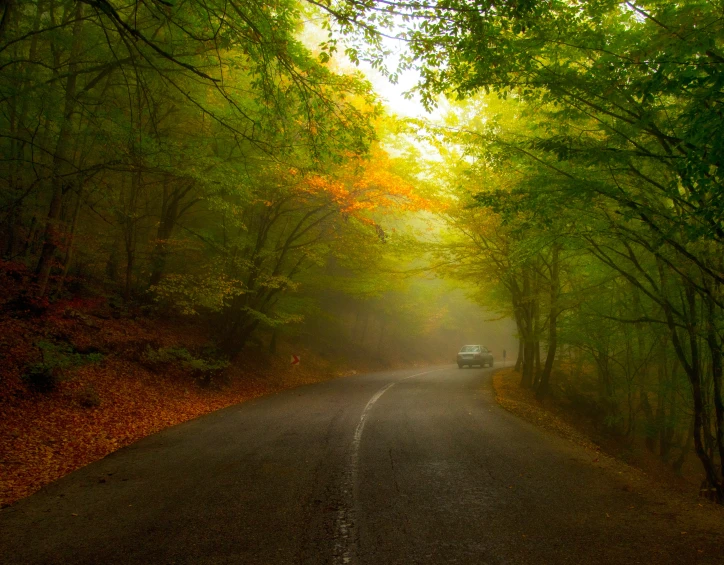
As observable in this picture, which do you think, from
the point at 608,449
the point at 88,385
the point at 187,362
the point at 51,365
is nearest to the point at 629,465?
the point at 608,449

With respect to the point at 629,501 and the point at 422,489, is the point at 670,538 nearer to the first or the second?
the point at 629,501

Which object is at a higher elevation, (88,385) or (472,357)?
(472,357)

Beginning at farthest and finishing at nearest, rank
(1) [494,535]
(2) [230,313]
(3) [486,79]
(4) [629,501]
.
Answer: (2) [230,313] → (3) [486,79] → (4) [629,501] → (1) [494,535]

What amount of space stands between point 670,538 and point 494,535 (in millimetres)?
1738

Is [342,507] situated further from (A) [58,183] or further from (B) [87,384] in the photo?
(A) [58,183]

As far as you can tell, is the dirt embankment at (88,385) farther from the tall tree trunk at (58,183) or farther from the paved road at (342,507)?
the tall tree trunk at (58,183)

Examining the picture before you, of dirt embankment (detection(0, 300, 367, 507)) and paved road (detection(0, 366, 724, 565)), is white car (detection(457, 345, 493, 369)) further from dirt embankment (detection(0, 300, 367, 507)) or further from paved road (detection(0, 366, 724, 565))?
paved road (detection(0, 366, 724, 565))

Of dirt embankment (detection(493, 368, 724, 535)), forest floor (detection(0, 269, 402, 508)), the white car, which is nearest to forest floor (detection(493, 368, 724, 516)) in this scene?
dirt embankment (detection(493, 368, 724, 535))

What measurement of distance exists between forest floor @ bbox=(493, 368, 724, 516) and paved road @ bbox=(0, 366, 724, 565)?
557mm

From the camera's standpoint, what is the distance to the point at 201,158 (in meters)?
10.3

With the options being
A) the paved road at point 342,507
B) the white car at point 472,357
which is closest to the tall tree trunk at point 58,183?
the paved road at point 342,507

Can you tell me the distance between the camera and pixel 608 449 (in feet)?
40.5

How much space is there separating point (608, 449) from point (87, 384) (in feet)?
44.2

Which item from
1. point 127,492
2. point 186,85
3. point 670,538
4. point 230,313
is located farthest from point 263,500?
point 230,313
